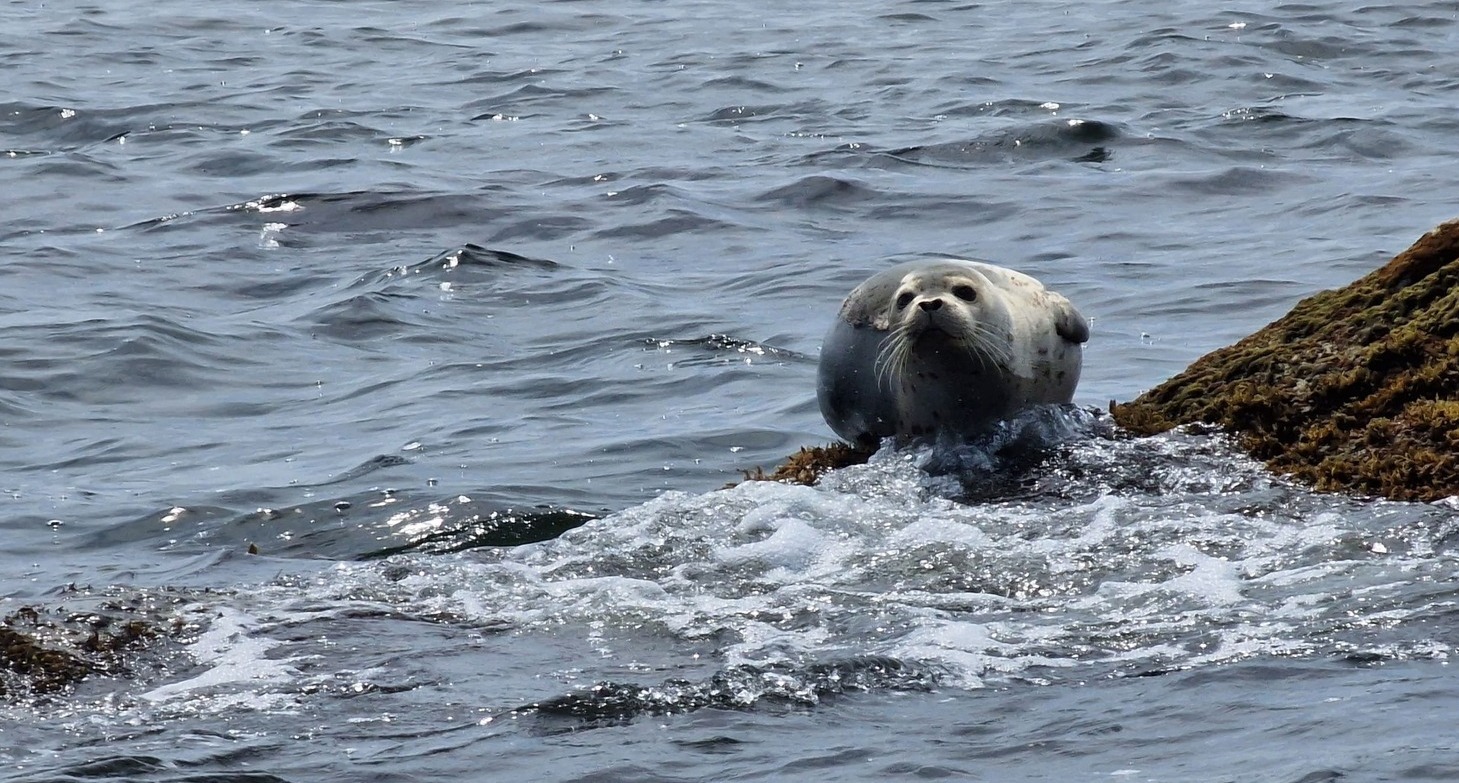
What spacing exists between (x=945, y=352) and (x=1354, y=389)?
4.28 ft

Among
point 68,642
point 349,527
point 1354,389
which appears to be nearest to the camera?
point 68,642

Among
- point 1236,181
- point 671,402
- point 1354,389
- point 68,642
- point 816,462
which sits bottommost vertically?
point 671,402

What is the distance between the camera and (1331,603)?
5219mm

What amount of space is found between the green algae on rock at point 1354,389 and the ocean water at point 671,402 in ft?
0.53

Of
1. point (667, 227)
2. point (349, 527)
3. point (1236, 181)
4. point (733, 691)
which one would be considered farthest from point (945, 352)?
point (1236, 181)

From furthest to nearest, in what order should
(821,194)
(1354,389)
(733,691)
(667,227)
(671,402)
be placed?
(821,194) → (667,227) → (671,402) → (1354,389) → (733,691)

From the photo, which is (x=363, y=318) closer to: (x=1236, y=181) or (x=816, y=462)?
(x=816, y=462)

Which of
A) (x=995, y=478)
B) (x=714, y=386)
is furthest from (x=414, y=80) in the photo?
(x=995, y=478)

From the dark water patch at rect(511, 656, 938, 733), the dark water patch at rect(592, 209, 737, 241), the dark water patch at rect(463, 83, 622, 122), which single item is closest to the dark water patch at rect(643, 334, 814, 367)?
the dark water patch at rect(592, 209, 737, 241)

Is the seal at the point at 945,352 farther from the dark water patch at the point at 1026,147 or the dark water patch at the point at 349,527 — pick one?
the dark water patch at the point at 1026,147

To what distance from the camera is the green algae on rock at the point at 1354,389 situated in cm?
628

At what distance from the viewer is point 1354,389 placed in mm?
6715

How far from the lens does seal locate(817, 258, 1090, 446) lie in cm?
706

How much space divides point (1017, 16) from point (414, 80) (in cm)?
701
